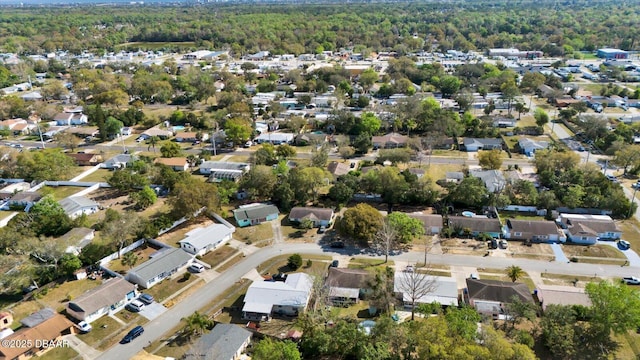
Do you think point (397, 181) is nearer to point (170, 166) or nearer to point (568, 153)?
point (568, 153)

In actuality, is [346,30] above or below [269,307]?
above

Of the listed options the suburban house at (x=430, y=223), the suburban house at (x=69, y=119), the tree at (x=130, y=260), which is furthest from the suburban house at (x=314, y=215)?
the suburban house at (x=69, y=119)

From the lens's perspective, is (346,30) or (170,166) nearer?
(170,166)

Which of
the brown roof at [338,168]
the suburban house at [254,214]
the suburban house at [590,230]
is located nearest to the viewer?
the suburban house at [590,230]

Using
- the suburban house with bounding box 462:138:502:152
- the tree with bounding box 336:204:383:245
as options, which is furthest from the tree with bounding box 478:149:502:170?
the tree with bounding box 336:204:383:245

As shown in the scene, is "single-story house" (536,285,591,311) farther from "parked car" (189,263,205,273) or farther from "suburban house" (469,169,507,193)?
"parked car" (189,263,205,273)

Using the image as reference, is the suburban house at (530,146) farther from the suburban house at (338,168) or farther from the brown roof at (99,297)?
the brown roof at (99,297)

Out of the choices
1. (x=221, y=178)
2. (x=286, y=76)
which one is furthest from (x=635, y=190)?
(x=286, y=76)
